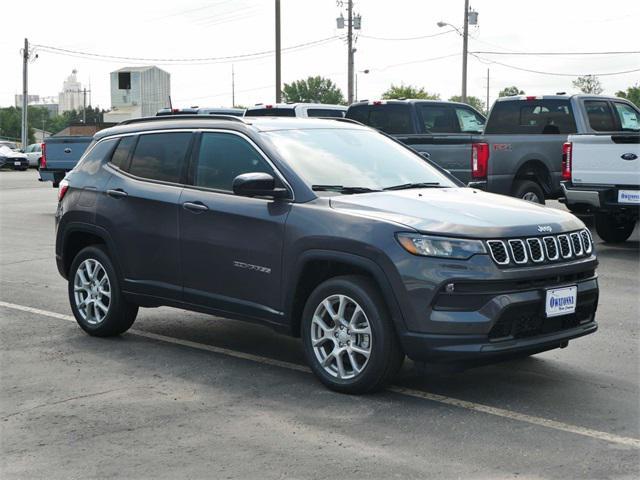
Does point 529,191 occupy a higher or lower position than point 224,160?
lower

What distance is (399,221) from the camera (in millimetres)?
5918

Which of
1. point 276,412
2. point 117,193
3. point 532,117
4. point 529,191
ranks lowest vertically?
point 276,412

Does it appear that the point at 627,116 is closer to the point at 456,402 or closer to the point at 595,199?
the point at 595,199

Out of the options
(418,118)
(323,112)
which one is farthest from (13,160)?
(418,118)

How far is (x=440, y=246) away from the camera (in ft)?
18.9

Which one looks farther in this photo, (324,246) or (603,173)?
(603,173)

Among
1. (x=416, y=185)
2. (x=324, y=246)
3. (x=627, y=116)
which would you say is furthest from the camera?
(x=627, y=116)

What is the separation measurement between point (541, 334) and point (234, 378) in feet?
6.60

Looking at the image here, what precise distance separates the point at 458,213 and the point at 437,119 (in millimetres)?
12595

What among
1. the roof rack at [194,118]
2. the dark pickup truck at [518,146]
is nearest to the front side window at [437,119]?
the dark pickup truck at [518,146]

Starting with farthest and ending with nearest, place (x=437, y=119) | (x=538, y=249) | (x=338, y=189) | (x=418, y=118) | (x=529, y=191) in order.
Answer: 1. (x=437, y=119)
2. (x=418, y=118)
3. (x=529, y=191)
4. (x=338, y=189)
5. (x=538, y=249)

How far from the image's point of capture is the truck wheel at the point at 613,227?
1462cm

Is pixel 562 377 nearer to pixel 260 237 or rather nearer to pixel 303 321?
pixel 303 321

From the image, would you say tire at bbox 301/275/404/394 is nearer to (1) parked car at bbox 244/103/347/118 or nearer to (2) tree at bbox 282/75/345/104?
(1) parked car at bbox 244/103/347/118
